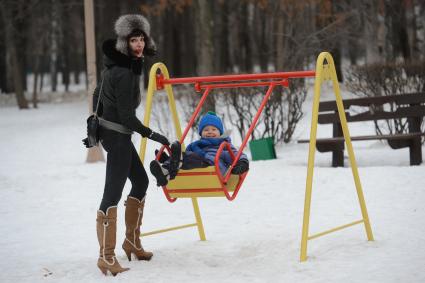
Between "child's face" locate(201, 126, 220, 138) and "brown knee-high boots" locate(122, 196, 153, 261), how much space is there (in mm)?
719

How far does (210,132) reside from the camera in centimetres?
533

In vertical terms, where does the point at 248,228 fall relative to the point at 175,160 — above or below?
below

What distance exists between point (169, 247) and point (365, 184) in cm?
300

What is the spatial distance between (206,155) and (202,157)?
8 cm

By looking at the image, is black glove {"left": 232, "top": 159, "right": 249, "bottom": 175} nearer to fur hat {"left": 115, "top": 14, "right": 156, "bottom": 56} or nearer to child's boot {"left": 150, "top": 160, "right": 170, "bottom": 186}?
child's boot {"left": 150, "top": 160, "right": 170, "bottom": 186}

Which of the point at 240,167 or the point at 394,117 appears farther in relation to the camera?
the point at 394,117

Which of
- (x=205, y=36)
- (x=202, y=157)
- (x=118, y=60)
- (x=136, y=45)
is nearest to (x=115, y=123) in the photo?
(x=118, y=60)

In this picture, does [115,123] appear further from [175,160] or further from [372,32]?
[372,32]

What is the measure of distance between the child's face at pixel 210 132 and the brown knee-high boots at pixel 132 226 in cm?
72

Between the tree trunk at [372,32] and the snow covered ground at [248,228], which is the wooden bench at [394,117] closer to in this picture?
the snow covered ground at [248,228]

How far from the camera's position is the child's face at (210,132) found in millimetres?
5328

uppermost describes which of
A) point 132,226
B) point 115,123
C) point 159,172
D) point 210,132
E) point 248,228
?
point 115,123

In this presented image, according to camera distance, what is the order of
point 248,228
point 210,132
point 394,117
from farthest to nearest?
point 394,117, point 248,228, point 210,132

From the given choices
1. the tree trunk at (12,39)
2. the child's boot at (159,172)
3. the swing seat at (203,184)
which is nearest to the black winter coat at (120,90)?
the child's boot at (159,172)
